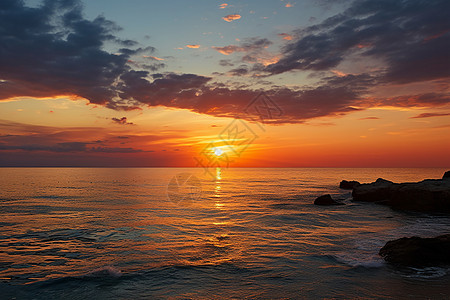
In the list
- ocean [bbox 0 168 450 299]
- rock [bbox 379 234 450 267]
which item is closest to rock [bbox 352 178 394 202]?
ocean [bbox 0 168 450 299]

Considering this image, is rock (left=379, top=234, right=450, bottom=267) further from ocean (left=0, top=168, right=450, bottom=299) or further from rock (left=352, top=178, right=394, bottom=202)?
rock (left=352, top=178, right=394, bottom=202)

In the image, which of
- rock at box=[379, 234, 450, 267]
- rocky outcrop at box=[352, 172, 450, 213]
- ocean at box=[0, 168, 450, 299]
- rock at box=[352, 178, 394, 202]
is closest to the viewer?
ocean at box=[0, 168, 450, 299]

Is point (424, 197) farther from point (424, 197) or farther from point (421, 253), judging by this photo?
point (421, 253)

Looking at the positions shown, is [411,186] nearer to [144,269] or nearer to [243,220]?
[243,220]

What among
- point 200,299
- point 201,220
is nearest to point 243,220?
point 201,220

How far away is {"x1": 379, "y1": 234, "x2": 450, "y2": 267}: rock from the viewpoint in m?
13.8

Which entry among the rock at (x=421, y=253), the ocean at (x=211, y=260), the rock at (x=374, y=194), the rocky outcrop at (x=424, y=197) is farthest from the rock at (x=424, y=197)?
the rock at (x=421, y=253)

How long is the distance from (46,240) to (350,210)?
110 ft

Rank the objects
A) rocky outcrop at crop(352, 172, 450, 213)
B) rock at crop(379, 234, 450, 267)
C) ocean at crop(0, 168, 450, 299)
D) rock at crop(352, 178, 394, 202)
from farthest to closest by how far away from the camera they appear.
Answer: rock at crop(352, 178, 394, 202) < rocky outcrop at crop(352, 172, 450, 213) < rock at crop(379, 234, 450, 267) < ocean at crop(0, 168, 450, 299)

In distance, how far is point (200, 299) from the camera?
34.7 feet

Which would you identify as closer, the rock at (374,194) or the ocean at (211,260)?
the ocean at (211,260)

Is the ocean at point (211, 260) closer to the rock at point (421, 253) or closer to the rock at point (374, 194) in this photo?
the rock at point (421, 253)

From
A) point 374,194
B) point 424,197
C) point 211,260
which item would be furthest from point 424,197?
point 211,260

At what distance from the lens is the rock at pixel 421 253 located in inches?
545
